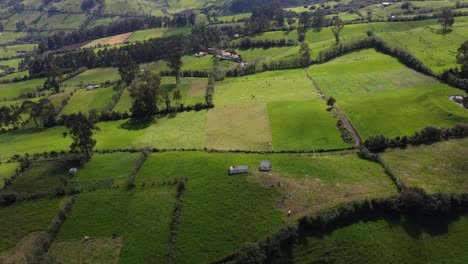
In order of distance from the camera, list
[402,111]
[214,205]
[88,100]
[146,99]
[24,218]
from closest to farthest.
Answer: [214,205]
[24,218]
[402,111]
[146,99]
[88,100]

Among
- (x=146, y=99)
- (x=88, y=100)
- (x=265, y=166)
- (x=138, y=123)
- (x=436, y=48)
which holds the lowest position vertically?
A: (x=138, y=123)

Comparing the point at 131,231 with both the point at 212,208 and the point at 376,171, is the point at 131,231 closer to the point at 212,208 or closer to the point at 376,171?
the point at 212,208

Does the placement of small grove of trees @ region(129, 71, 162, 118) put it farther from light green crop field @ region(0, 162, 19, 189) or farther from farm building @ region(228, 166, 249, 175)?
farm building @ region(228, 166, 249, 175)

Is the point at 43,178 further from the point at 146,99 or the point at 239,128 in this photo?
the point at 239,128

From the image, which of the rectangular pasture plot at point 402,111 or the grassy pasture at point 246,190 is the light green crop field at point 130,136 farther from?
the rectangular pasture plot at point 402,111

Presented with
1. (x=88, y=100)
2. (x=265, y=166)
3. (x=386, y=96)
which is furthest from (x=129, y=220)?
(x=386, y=96)

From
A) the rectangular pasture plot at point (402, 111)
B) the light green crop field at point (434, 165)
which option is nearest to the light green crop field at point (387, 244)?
the light green crop field at point (434, 165)

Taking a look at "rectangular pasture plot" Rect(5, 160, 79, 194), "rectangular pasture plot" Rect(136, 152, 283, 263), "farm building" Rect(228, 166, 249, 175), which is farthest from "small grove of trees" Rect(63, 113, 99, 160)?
"farm building" Rect(228, 166, 249, 175)

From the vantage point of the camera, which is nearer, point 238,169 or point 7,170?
point 238,169
